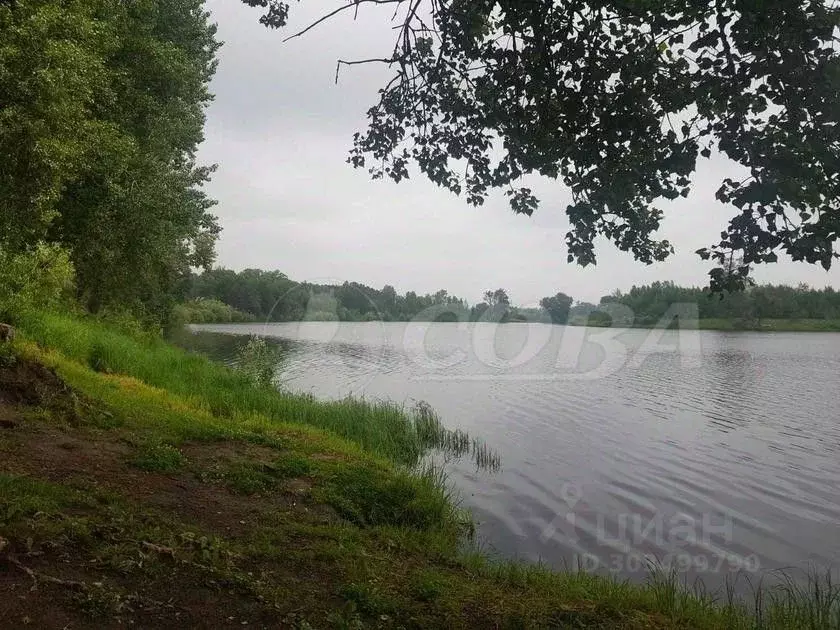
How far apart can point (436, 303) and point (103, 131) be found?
4055cm

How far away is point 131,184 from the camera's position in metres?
18.3

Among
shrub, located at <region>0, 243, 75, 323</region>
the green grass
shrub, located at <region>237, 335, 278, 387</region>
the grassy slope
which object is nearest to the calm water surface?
the green grass

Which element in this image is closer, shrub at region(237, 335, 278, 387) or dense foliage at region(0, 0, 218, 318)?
dense foliage at region(0, 0, 218, 318)

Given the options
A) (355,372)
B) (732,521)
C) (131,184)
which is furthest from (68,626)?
(355,372)

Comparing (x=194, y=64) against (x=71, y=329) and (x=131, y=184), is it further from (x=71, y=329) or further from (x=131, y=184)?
(x=71, y=329)

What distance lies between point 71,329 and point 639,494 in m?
14.0

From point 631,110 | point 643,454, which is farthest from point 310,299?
point 631,110

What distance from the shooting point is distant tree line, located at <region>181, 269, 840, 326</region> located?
20.5 m

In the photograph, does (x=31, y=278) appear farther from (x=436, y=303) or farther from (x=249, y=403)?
(x=436, y=303)

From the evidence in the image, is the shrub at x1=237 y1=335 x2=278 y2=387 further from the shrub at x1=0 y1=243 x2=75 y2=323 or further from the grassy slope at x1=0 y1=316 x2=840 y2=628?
the grassy slope at x1=0 y1=316 x2=840 y2=628

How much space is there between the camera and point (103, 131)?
1614 cm

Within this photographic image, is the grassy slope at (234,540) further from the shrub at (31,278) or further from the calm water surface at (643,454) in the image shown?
the shrub at (31,278)

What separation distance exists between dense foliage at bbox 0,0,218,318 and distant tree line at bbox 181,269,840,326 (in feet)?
27.9

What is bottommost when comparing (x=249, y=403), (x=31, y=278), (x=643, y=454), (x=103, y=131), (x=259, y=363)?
(x=643, y=454)
